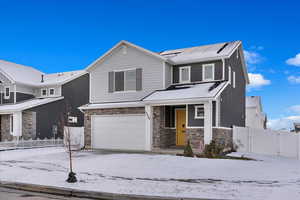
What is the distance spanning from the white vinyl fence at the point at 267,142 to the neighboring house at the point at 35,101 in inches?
613

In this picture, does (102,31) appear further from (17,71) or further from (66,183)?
(66,183)

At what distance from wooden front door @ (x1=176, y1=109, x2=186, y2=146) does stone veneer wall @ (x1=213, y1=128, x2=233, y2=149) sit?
2.31 meters

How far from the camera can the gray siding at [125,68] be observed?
16.5m

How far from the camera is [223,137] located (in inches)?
571

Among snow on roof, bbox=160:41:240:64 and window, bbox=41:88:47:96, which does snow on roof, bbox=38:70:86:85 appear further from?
snow on roof, bbox=160:41:240:64

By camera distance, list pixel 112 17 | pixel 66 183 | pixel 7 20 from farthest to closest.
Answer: pixel 7 20
pixel 112 17
pixel 66 183

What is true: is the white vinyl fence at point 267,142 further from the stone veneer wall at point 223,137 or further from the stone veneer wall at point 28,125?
the stone veneer wall at point 28,125

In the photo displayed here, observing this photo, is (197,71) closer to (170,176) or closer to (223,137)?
(223,137)

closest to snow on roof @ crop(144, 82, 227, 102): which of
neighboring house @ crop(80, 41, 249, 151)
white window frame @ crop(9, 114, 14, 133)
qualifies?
neighboring house @ crop(80, 41, 249, 151)

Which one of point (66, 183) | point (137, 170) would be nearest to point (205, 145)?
point (137, 170)

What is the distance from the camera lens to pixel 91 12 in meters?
20.7

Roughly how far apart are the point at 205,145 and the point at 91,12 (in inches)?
550

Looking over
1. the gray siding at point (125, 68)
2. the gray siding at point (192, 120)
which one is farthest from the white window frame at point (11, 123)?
the gray siding at point (192, 120)

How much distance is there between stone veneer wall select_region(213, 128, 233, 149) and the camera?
1359 cm
